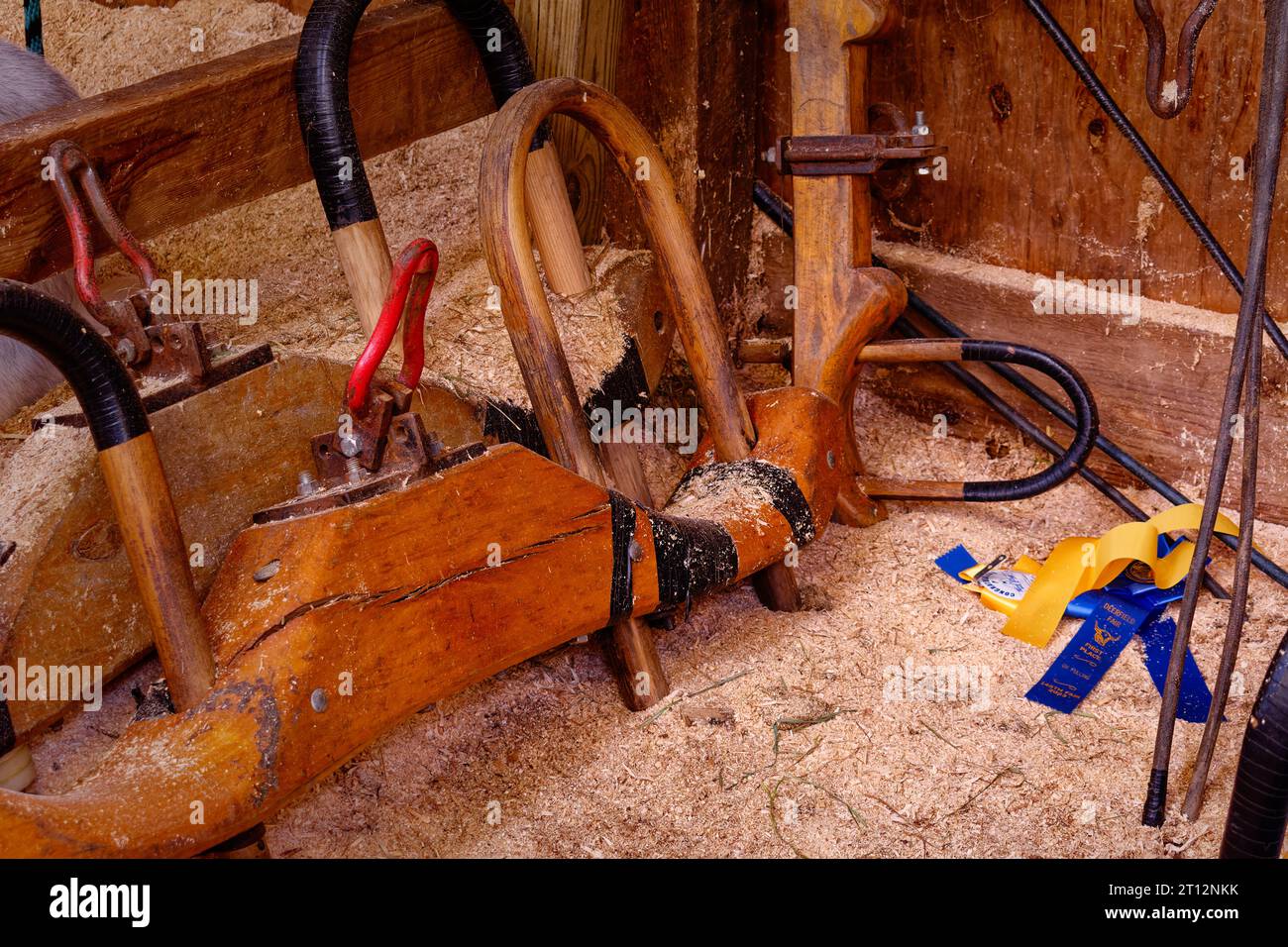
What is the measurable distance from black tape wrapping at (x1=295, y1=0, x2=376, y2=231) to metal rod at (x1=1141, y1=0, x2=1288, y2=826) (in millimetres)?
1146

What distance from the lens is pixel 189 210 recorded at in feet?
5.85

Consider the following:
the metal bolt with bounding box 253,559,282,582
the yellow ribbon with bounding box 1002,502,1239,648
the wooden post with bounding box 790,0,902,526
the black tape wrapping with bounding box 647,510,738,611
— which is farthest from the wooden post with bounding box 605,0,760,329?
the metal bolt with bounding box 253,559,282,582

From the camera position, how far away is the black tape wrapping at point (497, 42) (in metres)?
2.04

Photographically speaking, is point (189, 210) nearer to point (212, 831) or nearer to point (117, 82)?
point (117, 82)

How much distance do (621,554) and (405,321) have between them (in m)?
0.40

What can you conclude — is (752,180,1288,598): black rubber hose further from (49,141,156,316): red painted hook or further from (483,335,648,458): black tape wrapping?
(49,141,156,316): red painted hook

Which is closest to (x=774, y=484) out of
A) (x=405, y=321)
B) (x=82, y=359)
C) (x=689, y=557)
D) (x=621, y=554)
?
(x=689, y=557)

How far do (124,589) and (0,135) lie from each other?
1.86ft

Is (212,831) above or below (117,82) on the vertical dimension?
below

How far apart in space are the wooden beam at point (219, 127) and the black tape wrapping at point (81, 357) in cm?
43

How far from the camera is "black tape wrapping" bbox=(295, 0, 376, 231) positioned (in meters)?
1.77

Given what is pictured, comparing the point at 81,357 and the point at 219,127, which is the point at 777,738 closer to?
the point at 81,357

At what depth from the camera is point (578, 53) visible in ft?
7.27
